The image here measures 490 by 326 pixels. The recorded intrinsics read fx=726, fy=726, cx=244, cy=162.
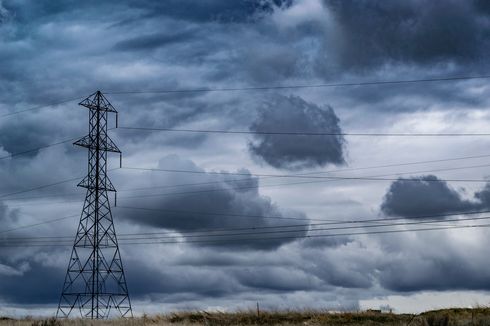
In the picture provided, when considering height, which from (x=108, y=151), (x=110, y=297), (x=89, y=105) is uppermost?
(x=89, y=105)

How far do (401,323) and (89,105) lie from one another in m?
43.1

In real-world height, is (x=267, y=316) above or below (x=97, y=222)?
below

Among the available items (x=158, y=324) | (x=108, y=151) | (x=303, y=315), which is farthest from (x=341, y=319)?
(x=108, y=151)

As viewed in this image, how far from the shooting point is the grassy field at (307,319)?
156ft

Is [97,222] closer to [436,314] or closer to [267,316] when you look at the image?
[267,316]

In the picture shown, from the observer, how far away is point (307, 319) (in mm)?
55656

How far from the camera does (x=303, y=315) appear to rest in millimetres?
57469

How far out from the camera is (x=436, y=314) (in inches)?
1960

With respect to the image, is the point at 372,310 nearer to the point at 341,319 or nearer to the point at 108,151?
the point at 341,319

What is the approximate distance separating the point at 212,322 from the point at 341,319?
10.1 metres

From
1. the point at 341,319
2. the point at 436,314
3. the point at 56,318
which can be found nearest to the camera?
the point at 436,314

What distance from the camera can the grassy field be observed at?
1877 inches

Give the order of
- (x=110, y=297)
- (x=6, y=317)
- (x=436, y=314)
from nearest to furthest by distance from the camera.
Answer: (x=436, y=314) < (x=110, y=297) < (x=6, y=317)

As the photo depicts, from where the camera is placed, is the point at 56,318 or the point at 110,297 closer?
the point at 56,318
